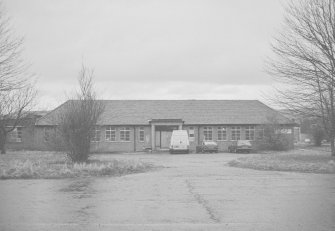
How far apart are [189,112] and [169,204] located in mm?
46706

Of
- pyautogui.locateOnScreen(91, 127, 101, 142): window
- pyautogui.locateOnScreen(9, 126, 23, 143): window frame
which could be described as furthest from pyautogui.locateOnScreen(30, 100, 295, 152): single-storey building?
pyautogui.locateOnScreen(91, 127, 101, 142): window

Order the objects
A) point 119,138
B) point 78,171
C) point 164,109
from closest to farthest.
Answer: point 78,171 → point 119,138 → point 164,109

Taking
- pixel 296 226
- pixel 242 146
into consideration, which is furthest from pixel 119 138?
pixel 296 226

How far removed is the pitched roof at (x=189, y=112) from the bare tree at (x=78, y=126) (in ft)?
94.5

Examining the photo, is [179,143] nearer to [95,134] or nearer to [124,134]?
[124,134]

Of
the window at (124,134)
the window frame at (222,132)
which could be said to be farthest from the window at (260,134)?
the window at (124,134)

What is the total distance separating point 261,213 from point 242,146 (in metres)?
38.2

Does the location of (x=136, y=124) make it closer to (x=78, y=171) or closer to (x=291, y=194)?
(x=78, y=171)

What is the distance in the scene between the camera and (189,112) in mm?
58125

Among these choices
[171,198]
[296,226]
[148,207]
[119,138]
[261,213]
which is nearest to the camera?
[296,226]

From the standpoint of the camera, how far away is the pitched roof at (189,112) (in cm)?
5559

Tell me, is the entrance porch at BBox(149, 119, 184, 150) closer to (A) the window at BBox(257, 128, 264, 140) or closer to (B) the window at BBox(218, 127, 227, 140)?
(B) the window at BBox(218, 127, 227, 140)

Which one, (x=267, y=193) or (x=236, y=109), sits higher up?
(x=236, y=109)

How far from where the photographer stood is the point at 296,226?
8.71m
